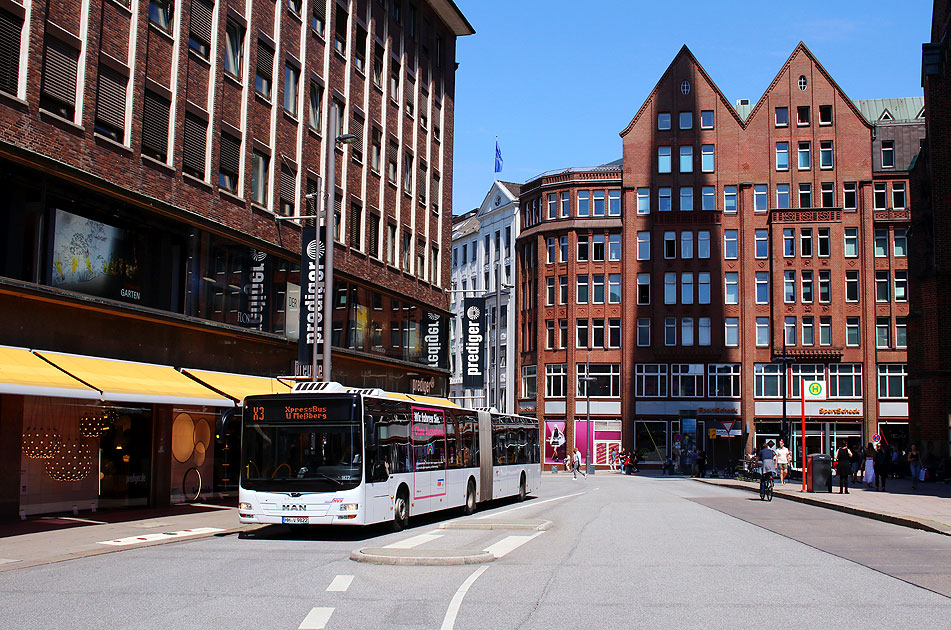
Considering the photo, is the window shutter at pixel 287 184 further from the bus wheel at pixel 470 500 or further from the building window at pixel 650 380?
the building window at pixel 650 380

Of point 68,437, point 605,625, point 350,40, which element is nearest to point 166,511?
point 68,437

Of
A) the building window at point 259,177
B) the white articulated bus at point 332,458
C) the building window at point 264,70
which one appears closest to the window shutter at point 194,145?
the building window at point 259,177

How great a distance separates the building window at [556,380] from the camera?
76875 millimetres

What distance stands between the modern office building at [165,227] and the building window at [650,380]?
1430 inches

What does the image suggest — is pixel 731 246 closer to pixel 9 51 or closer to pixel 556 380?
pixel 556 380

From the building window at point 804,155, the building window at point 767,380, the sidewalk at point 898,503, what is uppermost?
the building window at point 804,155

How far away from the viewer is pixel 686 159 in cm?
7619

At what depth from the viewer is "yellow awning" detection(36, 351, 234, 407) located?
20000 millimetres


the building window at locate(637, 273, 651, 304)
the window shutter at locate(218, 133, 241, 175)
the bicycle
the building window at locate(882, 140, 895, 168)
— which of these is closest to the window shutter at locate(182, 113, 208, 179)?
the window shutter at locate(218, 133, 241, 175)

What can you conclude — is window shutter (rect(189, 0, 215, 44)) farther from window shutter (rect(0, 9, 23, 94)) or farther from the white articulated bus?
the white articulated bus

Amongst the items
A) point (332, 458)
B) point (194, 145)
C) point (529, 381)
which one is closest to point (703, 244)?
point (529, 381)

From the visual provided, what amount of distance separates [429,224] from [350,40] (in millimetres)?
11434

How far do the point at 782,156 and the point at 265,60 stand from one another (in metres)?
51.7

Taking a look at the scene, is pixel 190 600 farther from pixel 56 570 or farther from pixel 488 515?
pixel 488 515
